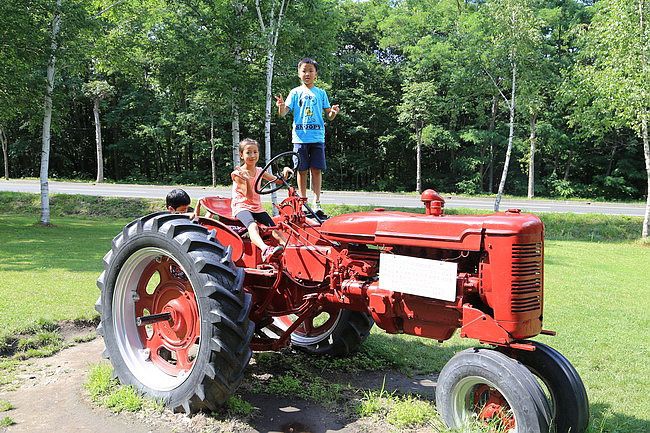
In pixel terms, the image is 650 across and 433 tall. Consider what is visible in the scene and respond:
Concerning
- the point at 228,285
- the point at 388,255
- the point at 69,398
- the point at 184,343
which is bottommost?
the point at 69,398

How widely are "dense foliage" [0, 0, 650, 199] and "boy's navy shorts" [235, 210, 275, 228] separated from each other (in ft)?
35.2

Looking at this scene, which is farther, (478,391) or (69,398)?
(69,398)

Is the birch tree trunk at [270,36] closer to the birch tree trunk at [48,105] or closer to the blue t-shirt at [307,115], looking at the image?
the birch tree trunk at [48,105]

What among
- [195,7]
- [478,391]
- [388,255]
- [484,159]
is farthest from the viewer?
[484,159]

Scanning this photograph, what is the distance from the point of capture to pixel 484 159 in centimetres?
3061

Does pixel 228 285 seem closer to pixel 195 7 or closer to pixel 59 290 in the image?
pixel 59 290

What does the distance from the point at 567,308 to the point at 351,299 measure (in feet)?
14.9

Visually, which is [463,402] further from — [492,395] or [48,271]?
[48,271]

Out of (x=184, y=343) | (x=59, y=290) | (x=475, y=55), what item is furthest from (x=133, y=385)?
(x=475, y=55)

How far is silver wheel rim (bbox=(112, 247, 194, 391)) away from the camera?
3.94m

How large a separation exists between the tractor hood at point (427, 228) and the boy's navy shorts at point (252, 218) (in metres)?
0.74

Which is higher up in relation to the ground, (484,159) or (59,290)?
(484,159)

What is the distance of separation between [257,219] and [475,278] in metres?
2.06

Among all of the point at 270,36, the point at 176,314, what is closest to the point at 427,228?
the point at 176,314
